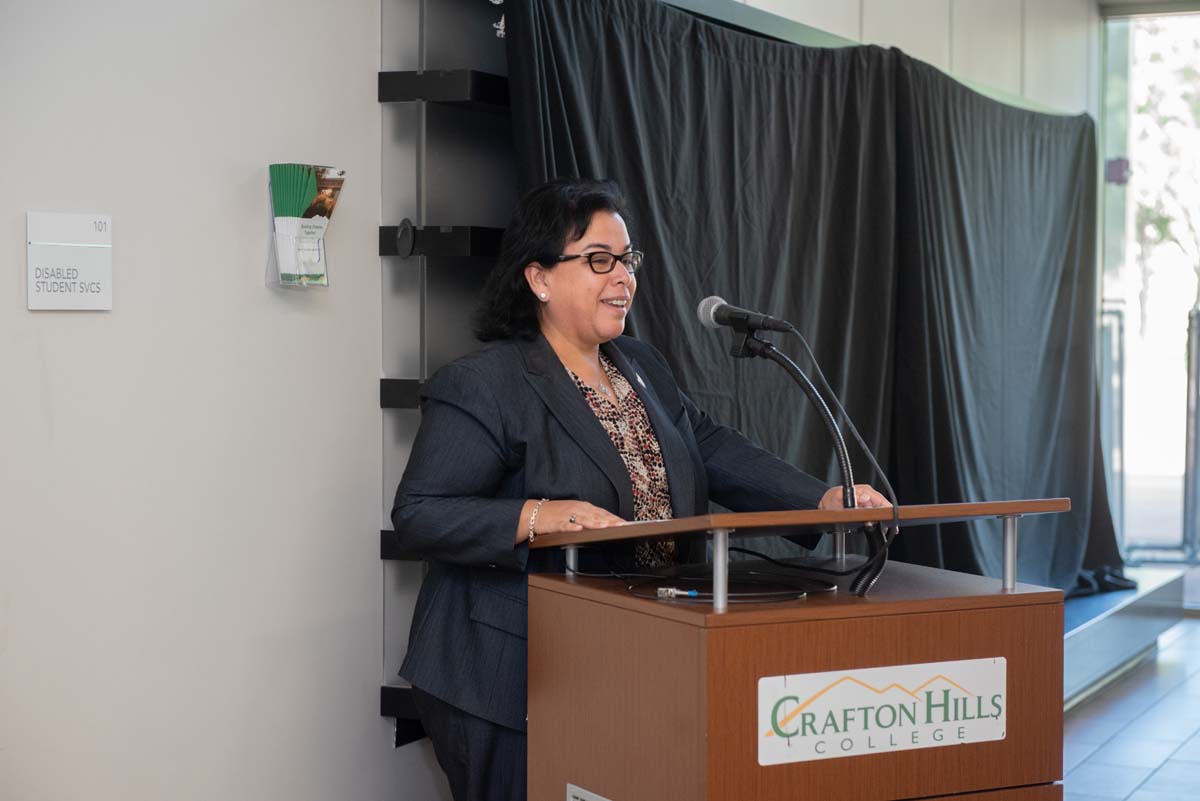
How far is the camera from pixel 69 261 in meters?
2.45

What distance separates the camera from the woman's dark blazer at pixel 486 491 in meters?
2.40

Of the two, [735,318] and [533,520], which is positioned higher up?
[735,318]

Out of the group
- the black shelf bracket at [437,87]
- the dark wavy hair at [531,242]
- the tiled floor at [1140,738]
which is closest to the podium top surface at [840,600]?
the dark wavy hair at [531,242]

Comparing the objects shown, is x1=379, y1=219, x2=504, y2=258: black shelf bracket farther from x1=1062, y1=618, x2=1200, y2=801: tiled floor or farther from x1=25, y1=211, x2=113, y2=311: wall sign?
x1=1062, y1=618, x2=1200, y2=801: tiled floor

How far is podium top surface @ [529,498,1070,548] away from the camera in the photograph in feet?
6.04

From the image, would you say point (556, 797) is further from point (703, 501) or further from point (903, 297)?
point (903, 297)

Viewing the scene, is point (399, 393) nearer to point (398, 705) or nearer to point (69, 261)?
point (398, 705)

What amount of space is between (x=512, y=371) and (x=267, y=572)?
27.7 inches

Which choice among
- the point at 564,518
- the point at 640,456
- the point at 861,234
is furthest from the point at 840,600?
the point at 861,234

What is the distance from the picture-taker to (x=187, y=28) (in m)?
2.63

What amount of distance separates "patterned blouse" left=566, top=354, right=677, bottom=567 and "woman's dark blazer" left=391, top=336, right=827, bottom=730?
0.06m

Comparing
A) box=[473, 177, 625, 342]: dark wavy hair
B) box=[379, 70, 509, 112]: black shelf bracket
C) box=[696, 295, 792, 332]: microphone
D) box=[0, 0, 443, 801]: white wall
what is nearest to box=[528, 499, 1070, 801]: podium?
box=[696, 295, 792, 332]: microphone

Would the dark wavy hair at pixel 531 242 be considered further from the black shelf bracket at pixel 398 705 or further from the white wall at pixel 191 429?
the black shelf bracket at pixel 398 705

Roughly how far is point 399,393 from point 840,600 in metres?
1.29
